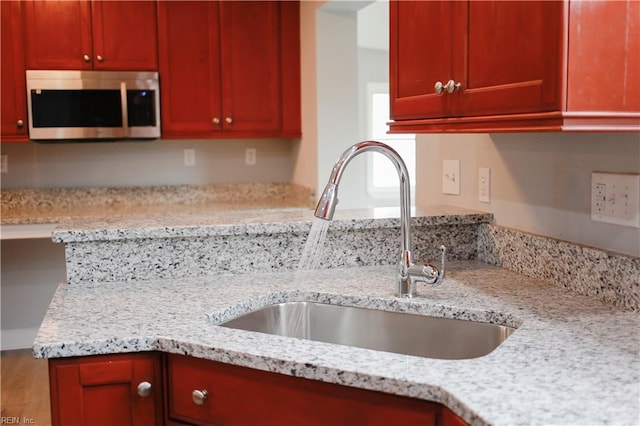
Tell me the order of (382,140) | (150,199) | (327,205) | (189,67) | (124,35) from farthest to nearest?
(382,140) → (150,199) → (189,67) → (124,35) → (327,205)

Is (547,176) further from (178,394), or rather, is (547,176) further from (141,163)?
(141,163)

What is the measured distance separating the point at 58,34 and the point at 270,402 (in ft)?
10.4

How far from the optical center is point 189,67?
13.1 ft

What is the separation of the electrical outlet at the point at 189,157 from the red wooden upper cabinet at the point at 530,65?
286cm

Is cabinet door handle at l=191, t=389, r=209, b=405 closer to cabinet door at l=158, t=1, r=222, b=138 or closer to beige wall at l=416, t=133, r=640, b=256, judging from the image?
beige wall at l=416, t=133, r=640, b=256

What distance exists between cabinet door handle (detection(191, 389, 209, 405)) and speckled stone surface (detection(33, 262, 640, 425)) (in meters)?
0.09

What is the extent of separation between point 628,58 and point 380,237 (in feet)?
3.12

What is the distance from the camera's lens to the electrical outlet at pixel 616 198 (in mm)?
1485

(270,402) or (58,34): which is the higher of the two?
(58,34)

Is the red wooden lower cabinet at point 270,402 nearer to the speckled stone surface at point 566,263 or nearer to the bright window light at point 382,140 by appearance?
the speckled stone surface at point 566,263

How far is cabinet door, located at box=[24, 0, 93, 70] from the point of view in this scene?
3.75 m

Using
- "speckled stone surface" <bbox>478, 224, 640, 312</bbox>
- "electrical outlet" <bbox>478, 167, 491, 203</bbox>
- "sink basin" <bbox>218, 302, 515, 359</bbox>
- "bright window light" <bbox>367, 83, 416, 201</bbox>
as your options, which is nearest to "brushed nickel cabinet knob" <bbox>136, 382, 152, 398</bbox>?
"sink basin" <bbox>218, 302, 515, 359</bbox>

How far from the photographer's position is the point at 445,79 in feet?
5.33

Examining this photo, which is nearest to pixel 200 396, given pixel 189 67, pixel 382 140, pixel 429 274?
pixel 429 274
